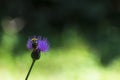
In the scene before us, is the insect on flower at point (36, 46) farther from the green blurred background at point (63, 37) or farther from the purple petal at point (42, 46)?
the green blurred background at point (63, 37)

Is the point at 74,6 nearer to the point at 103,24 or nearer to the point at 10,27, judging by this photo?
the point at 103,24

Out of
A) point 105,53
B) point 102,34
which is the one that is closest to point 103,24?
point 102,34

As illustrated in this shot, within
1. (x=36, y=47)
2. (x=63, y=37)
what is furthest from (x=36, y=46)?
(x=63, y=37)

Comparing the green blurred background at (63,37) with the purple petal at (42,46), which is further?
the green blurred background at (63,37)

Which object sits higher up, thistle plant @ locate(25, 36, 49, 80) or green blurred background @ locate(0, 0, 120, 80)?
thistle plant @ locate(25, 36, 49, 80)

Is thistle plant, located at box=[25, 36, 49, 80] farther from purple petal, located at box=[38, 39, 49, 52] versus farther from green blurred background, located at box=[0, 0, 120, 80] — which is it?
green blurred background, located at box=[0, 0, 120, 80]

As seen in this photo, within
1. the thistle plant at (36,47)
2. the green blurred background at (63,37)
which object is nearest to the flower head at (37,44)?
the thistle plant at (36,47)

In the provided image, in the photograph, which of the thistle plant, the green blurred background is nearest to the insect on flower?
the thistle plant

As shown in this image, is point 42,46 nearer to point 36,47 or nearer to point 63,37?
point 36,47
